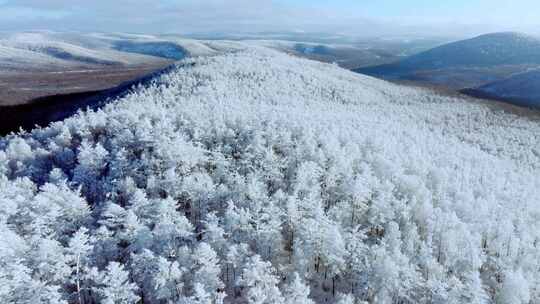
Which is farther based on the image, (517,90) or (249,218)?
(517,90)

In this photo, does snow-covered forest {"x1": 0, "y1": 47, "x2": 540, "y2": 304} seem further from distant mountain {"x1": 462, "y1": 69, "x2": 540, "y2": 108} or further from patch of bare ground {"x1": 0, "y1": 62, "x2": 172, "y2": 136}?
distant mountain {"x1": 462, "y1": 69, "x2": 540, "y2": 108}

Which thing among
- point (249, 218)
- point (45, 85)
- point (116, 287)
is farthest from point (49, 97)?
point (116, 287)

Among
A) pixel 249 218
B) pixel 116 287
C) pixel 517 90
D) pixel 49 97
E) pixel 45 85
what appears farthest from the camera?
pixel 517 90

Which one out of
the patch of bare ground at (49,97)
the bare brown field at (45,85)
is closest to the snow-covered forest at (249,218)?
the patch of bare ground at (49,97)

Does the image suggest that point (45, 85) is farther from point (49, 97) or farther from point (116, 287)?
point (116, 287)

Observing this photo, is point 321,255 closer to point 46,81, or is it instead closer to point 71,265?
point 71,265

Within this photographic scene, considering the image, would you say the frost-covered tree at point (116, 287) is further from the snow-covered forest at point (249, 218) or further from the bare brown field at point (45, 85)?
the bare brown field at point (45, 85)
